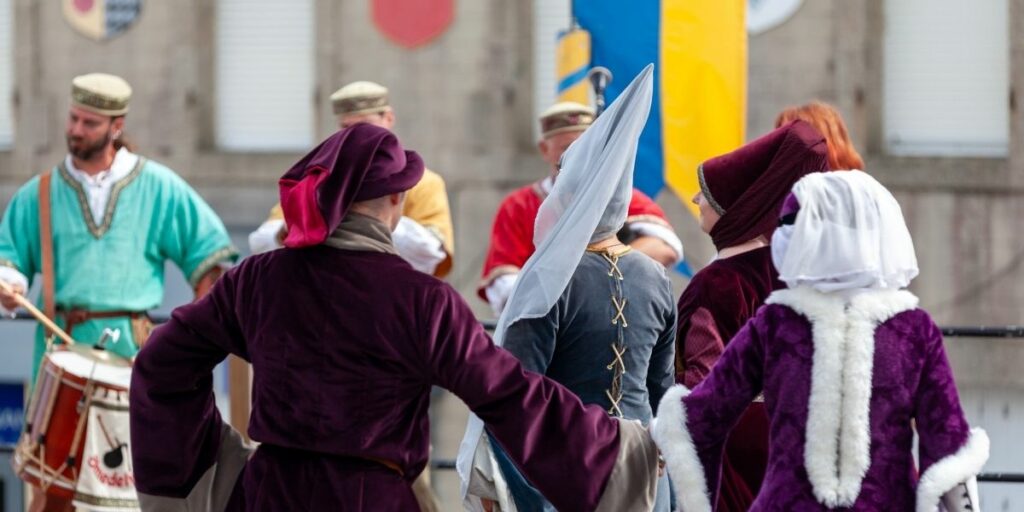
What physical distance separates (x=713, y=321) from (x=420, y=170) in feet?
3.16

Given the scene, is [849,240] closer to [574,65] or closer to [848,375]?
[848,375]

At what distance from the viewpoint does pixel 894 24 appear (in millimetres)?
13258

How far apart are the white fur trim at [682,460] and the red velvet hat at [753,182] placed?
32.5 inches

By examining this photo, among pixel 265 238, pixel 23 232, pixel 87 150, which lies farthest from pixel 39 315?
pixel 265 238

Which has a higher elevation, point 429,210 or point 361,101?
point 361,101

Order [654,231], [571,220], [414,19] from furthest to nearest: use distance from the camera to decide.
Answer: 1. [414,19]
2. [654,231]
3. [571,220]

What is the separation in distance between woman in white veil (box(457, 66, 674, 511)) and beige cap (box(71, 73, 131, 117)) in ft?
8.89

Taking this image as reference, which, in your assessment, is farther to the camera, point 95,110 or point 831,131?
point 95,110

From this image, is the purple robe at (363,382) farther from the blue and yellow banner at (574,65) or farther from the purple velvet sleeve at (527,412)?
the blue and yellow banner at (574,65)

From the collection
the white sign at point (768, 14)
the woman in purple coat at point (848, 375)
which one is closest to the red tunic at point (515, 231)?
the woman in purple coat at point (848, 375)

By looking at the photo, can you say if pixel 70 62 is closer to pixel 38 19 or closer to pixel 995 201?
pixel 38 19

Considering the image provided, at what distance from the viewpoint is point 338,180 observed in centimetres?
470

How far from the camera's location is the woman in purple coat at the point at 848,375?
4477 millimetres

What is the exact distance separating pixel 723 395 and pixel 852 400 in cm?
30
